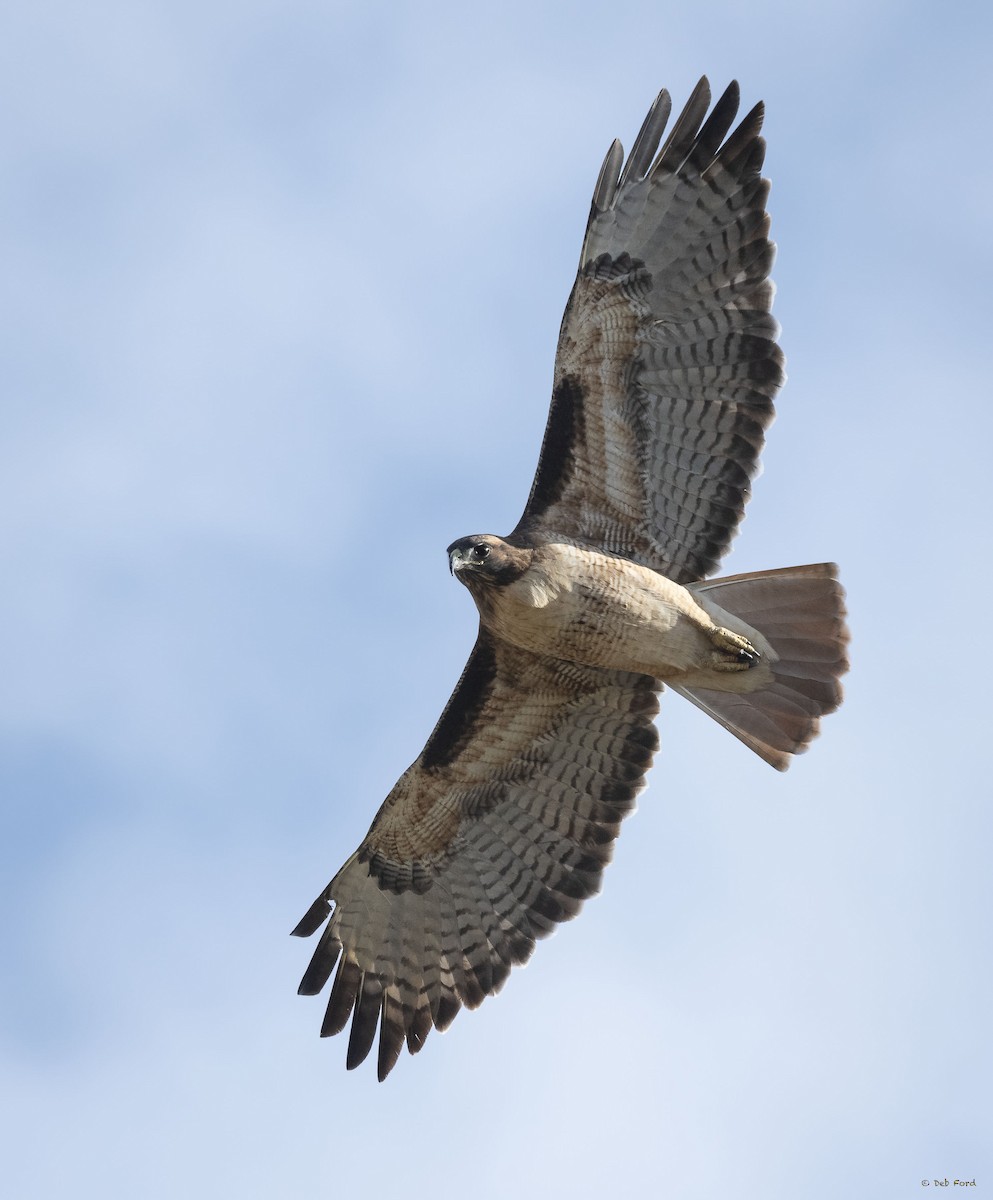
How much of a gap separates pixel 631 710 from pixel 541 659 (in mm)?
665

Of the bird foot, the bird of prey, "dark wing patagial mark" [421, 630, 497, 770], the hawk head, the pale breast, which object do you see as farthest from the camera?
"dark wing patagial mark" [421, 630, 497, 770]

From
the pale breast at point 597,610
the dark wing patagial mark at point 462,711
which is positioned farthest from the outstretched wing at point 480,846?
the pale breast at point 597,610

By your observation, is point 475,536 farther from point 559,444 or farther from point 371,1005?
point 371,1005

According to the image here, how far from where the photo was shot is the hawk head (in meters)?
10.2

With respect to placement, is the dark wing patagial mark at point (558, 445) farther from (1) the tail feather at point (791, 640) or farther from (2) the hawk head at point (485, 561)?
(1) the tail feather at point (791, 640)

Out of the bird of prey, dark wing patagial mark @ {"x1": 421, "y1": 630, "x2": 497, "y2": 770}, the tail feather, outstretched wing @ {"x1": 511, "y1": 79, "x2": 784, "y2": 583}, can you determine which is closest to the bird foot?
the bird of prey

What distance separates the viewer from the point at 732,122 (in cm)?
1062

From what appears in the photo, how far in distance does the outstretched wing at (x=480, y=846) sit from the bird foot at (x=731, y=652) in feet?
1.91

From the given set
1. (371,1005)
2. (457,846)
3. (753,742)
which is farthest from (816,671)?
(371,1005)

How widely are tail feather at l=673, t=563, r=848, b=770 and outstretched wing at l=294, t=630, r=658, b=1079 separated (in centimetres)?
75

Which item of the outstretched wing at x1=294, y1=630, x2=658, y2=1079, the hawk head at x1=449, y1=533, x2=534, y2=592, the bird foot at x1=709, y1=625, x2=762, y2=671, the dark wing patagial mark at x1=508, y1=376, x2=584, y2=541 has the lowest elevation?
the outstretched wing at x1=294, y1=630, x2=658, y2=1079

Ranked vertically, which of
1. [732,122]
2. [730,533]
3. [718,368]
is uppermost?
[732,122]

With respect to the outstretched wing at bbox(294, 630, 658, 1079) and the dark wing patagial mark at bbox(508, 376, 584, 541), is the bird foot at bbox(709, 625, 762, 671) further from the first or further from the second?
the dark wing patagial mark at bbox(508, 376, 584, 541)

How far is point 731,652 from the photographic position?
421 inches
